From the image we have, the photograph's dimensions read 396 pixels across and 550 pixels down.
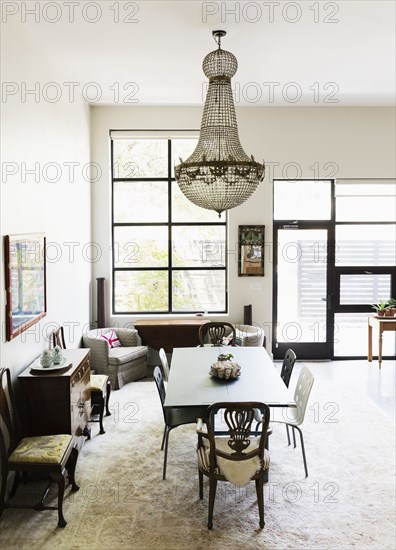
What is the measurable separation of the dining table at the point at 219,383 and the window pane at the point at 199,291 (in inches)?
89.7

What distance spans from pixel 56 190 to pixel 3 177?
1502mm

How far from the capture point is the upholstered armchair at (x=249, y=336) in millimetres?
6430

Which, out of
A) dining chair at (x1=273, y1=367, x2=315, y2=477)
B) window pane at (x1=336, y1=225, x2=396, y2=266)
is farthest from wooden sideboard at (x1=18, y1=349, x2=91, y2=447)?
window pane at (x1=336, y1=225, x2=396, y2=266)

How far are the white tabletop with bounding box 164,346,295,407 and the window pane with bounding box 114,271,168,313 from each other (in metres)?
2.29

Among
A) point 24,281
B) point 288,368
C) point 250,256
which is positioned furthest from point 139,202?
point 288,368

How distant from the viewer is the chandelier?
3.74 m

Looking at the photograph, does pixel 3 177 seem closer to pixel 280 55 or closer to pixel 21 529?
pixel 21 529

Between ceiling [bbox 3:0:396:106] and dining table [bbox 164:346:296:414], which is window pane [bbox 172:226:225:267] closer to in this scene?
ceiling [bbox 3:0:396:106]

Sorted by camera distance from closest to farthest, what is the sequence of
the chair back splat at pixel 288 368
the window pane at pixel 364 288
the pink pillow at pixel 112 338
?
the chair back splat at pixel 288 368, the pink pillow at pixel 112 338, the window pane at pixel 364 288

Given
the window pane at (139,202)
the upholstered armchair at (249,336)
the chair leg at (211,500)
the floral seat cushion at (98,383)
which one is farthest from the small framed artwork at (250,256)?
the chair leg at (211,500)

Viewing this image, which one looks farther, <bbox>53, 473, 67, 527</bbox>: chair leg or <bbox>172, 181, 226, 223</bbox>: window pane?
<bbox>172, 181, 226, 223</bbox>: window pane

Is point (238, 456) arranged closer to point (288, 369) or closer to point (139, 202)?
point (288, 369)

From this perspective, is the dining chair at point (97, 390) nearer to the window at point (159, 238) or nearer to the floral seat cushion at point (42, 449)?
the floral seat cushion at point (42, 449)

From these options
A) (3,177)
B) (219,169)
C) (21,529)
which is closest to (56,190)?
(3,177)
